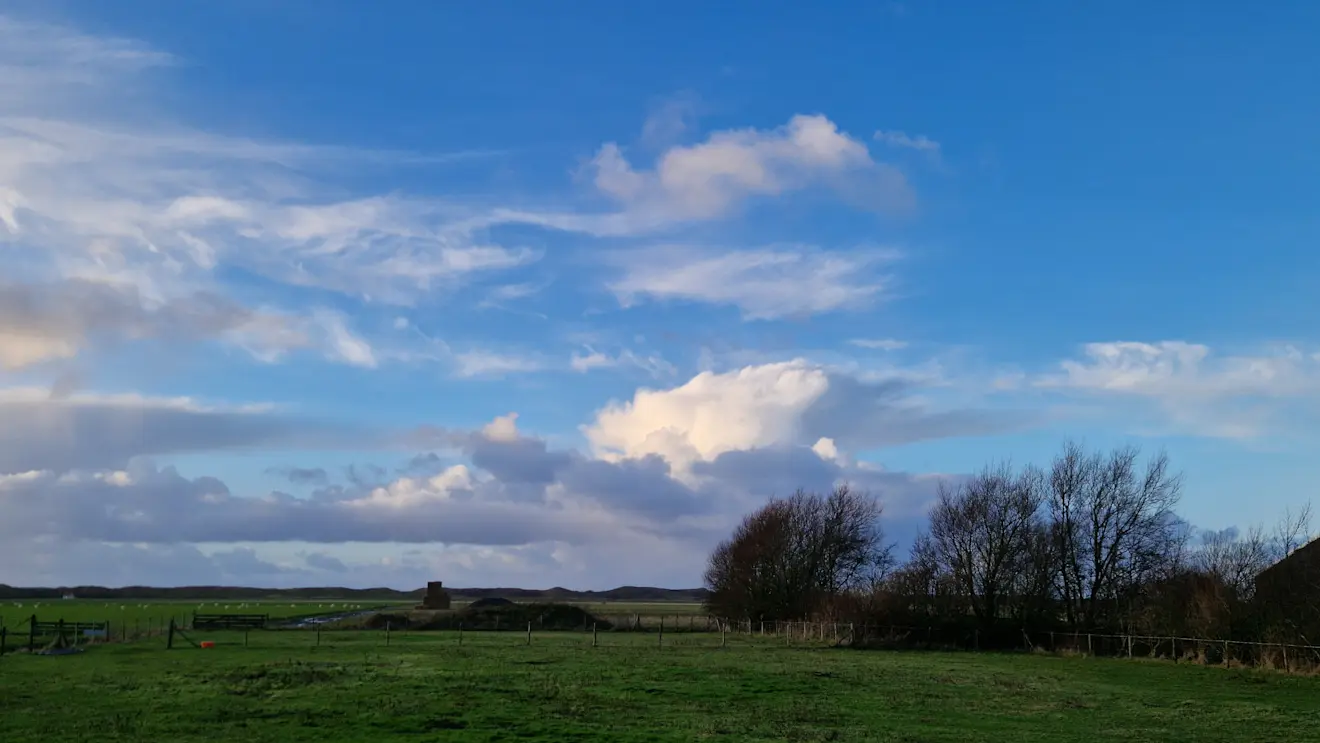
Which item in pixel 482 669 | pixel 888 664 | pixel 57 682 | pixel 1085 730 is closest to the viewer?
pixel 1085 730

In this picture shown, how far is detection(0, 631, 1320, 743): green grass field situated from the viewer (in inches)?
973

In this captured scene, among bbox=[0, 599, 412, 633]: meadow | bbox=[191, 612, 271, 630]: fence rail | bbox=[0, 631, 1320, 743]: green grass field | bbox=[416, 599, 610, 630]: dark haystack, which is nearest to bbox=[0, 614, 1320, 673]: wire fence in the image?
bbox=[191, 612, 271, 630]: fence rail

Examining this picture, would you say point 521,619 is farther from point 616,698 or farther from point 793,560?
point 616,698

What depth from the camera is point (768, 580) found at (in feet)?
315

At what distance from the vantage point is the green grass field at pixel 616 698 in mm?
24719

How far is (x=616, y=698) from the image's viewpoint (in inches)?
1236

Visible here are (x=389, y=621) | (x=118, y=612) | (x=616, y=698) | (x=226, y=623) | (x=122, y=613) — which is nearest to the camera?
(x=616, y=698)

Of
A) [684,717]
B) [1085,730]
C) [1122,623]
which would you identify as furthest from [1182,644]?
[684,717]

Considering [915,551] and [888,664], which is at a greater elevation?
[915,551]

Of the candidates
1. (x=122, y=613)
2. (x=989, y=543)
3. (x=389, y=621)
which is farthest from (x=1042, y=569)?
(x=122, y=613)

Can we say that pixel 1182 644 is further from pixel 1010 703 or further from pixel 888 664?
pixel 1010 703

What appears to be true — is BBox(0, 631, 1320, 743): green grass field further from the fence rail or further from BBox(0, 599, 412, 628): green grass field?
BBox(0, 599, 412, 628): green grass field

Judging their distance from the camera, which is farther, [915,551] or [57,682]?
[915,551]

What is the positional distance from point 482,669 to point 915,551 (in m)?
51.1
